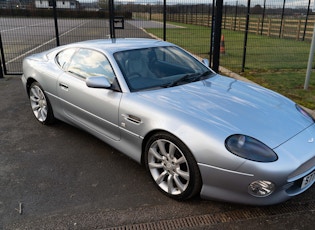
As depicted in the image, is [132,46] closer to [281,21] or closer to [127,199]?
[127,199]

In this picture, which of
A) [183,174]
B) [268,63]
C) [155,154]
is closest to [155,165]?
[155,154]

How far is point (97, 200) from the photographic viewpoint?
2824 millimetres

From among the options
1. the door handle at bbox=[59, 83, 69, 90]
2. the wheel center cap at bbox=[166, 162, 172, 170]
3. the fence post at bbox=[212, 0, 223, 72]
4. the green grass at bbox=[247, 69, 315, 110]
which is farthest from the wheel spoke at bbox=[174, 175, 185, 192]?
the fence post at bbox=[212, 0, 223, 72]

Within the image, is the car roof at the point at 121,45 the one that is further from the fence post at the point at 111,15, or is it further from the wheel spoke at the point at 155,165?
the fence post at the point at 111,15

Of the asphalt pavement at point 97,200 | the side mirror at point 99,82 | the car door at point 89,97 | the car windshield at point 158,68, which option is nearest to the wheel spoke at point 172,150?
the asphalt pavement at point 97,200

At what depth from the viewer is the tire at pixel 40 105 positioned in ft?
14.4

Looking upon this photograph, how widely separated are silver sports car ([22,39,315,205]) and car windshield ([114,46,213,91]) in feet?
0.04

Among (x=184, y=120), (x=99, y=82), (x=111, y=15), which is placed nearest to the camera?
(x=184, y=120)

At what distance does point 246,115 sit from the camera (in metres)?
2.75

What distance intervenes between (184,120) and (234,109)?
1.78ft

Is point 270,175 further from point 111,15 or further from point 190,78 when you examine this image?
point 111,15

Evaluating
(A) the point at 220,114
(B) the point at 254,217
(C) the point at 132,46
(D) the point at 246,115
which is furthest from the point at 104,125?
(B) the point at 254,217

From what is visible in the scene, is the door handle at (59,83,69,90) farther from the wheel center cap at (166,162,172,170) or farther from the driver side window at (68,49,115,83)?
the wheel center cap at (166,162,172,170)

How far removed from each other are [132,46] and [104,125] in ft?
3.59
